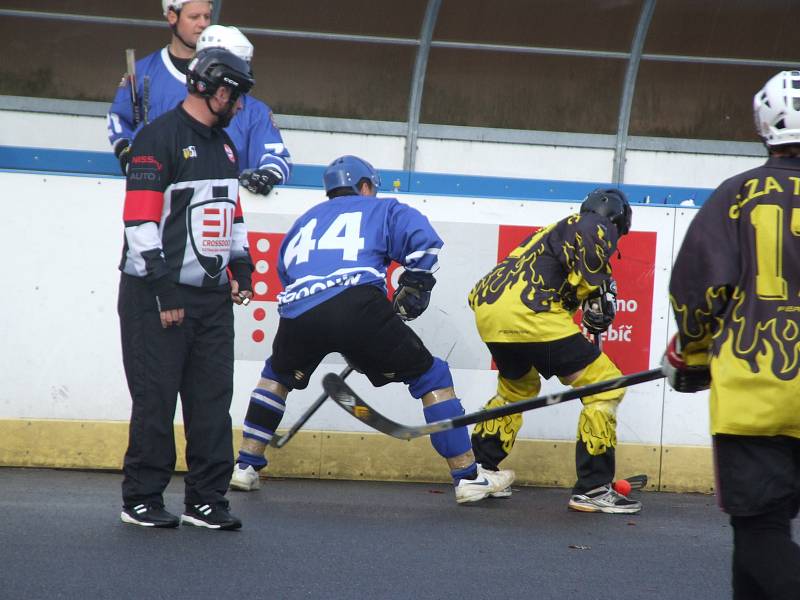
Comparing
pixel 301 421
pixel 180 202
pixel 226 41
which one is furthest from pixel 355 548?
pixel 226 41

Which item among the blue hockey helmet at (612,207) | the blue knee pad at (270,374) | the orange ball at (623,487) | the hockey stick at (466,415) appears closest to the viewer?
the hockey stick at (466,415)

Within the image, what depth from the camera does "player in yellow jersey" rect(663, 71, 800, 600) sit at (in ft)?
8.88

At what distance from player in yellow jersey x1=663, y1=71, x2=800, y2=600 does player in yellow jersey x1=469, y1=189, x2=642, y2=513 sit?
2115 mm

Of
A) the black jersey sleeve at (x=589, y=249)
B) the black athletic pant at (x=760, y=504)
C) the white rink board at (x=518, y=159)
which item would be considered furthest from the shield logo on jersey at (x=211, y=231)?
the white rink board at (x=518, y=159)

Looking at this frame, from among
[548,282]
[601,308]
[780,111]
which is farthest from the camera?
[601,308]

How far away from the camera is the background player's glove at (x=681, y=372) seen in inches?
117

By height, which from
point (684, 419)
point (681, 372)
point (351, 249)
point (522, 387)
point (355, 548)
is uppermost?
point (351, 249)

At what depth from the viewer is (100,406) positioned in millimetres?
5609

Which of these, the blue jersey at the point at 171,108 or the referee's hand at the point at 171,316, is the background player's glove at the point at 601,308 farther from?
the referee's hand at the point at 171,316

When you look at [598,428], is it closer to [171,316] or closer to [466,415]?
[466,415]

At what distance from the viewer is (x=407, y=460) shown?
571 centimetres

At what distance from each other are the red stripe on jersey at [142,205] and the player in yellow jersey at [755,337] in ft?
6.42

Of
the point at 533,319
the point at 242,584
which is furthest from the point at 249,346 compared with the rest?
the point at 242,584

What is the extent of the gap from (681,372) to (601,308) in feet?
7.23
